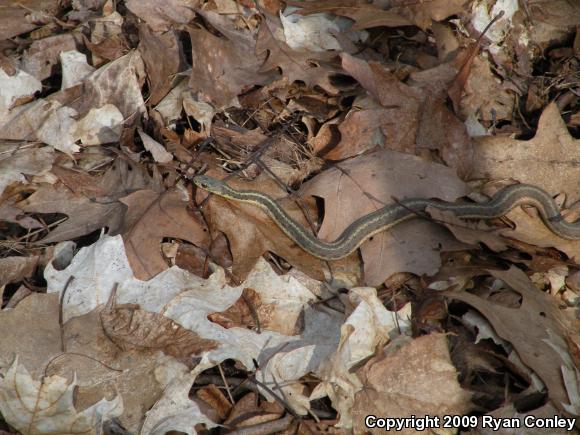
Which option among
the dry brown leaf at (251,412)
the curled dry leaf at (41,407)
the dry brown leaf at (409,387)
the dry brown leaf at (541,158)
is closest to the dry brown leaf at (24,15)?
the curled dry leaf at (41,407)

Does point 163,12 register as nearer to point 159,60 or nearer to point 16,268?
point 159,60

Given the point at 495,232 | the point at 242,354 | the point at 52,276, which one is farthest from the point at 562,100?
the point at 52,276

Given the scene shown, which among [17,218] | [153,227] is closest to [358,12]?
[153,227]

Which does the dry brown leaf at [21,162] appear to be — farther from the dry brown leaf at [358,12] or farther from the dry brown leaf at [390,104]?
the dry brown leaf at [358,12]

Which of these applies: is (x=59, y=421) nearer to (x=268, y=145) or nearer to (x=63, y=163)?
(x=63, y=163)

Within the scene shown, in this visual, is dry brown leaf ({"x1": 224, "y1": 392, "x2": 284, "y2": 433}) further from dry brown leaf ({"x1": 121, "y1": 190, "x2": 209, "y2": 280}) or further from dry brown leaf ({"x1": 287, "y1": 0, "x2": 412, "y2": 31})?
dry brown leaf ({"x1": 287, "y1": 0, "x2": 412, "y2": 31})

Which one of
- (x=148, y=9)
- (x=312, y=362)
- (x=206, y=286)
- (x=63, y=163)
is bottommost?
(x=312, y=362)

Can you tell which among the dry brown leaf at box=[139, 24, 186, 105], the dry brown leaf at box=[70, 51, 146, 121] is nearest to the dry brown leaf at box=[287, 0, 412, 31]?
the dry brown leaf at box=[139, 24, 186, 105]
